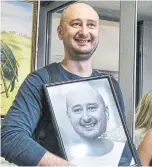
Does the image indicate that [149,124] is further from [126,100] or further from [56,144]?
[56,144]

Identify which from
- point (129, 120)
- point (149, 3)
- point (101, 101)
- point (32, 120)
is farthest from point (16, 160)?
point (149, 3)

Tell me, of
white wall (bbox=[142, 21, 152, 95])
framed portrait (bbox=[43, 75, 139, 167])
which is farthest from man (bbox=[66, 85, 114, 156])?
white wall (bbox=[142, 21, 152, 95])

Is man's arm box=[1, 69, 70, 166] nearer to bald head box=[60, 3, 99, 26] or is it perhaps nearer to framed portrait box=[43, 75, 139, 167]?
framed portrait box=[43, 75, 139, 167]

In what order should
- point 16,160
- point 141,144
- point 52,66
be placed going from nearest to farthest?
point 16,160, point 52,66, point 141,144

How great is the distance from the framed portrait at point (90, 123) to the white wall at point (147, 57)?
0.63 feet

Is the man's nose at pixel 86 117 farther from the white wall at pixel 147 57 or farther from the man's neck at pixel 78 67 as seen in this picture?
the white wall at pixel 147 57

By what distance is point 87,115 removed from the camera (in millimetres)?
611

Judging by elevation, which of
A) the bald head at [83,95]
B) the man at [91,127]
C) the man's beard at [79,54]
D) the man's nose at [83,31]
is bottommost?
the man at [91,127]

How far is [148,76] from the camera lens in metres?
0.80

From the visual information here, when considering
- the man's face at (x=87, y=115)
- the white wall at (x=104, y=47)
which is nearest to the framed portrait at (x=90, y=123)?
the man's face at (x=87, y=115)

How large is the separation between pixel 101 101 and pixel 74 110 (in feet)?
0.21

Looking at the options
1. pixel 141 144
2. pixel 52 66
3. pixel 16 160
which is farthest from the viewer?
pixel 141 144

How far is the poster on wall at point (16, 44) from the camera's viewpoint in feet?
2.35

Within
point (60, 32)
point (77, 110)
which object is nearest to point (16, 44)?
point (60, 32)
